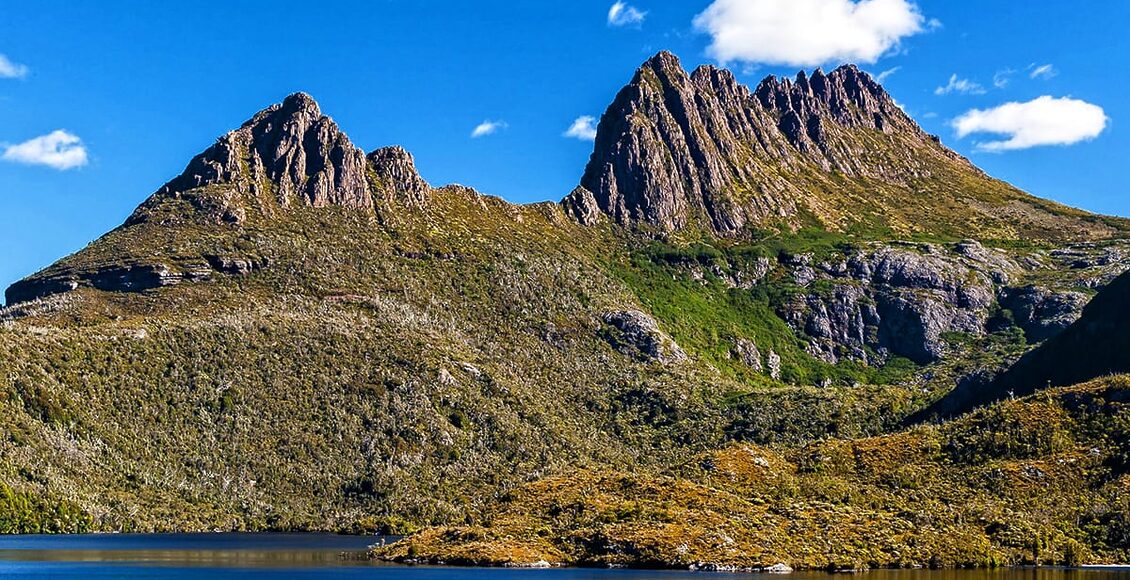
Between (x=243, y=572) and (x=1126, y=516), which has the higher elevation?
(x=1126, y=516)

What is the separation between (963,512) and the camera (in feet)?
649

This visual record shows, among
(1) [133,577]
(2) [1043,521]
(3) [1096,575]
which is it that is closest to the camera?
(3) [1096,575]

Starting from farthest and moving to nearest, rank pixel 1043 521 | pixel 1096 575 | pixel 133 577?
pixel 1043 521 → pixel 133 577 → pixel 1096 575

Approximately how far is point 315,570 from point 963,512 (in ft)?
311

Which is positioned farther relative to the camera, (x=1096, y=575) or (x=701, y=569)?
(x=701, y=569)

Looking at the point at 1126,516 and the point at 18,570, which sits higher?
the point at 1126,516

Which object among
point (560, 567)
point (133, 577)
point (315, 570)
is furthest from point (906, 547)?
point (133, 577)

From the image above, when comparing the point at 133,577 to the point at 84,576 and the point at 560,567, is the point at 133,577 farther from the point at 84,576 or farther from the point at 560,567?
the point at 560,567

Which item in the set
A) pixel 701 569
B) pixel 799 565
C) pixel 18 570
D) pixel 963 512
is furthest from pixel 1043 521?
pixel 18 570

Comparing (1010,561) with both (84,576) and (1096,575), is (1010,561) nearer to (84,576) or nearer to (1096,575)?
(1096,575)

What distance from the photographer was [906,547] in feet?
614

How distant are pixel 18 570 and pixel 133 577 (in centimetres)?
2180

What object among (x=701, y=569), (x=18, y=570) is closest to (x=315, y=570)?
(x=18, y=570)

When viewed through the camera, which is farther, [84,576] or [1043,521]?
[1043,521]
